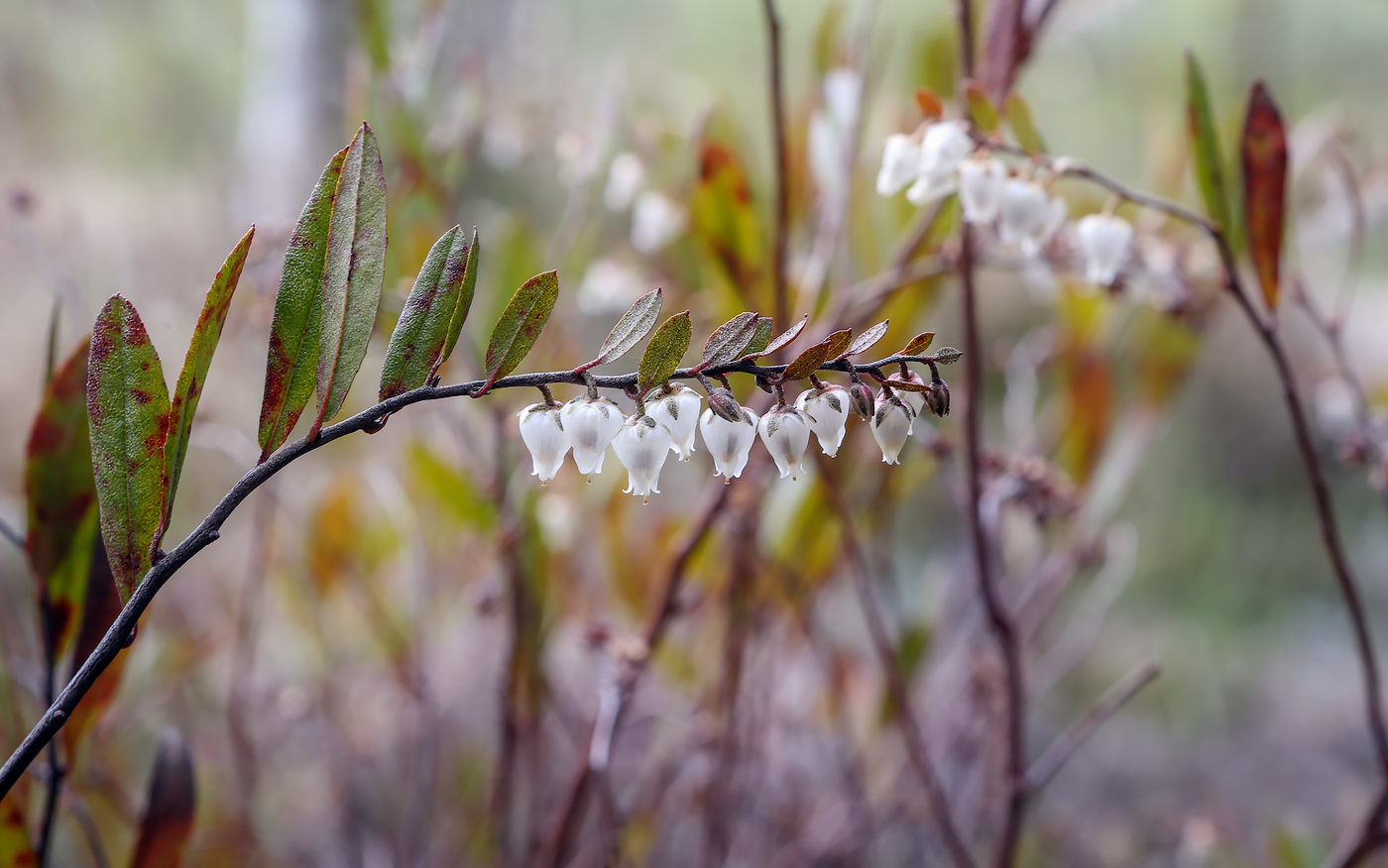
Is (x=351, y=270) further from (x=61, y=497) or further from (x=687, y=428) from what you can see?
(x=61, y=497)

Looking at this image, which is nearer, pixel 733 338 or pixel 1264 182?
pixel 733 338

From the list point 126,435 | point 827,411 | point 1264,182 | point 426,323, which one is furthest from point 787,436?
point 1264,182

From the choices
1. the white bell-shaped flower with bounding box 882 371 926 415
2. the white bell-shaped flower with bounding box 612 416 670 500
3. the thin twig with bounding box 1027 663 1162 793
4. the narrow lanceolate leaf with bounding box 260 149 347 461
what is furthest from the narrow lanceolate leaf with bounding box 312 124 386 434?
the thin twig with bounding box 1027 663 1162 793

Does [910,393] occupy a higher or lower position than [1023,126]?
lower

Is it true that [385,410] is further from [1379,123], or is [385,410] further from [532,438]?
[1379,123]

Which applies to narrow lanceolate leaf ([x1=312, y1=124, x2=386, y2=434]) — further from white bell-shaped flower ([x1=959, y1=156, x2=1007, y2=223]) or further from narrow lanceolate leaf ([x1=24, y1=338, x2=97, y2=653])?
white bell-shaped flower ([x1=959, y1=156, x2=1007, y2=223])

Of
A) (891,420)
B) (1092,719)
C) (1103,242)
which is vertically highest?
(1103,242)

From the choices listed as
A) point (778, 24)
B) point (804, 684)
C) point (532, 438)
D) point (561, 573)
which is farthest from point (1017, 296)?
point (532, 438)
